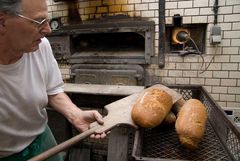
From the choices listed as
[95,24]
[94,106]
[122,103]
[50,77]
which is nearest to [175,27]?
[95,24]

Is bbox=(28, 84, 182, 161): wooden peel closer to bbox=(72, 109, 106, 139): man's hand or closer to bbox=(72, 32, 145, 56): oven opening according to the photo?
bbox=(72, 109, 106, 139): man's hand

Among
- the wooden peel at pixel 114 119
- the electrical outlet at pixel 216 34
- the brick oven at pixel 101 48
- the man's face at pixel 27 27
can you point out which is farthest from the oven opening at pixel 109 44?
the man's face at pixel 27 27

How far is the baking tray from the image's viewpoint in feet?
3.34

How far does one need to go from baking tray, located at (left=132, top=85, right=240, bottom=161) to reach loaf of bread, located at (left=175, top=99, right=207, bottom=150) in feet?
0.16

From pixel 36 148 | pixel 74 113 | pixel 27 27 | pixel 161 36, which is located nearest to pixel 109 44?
pixel 161 36

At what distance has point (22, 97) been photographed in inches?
47.2

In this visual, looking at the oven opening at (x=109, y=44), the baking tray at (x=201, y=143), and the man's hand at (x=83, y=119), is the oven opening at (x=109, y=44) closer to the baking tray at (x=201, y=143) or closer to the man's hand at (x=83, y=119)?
the man's hand at (x=83, y=119)

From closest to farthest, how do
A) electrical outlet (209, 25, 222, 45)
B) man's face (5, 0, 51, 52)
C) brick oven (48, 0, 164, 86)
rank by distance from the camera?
man's face (5, 0, 51, 52) < electrical outlet (209, 25, 222, 45) < brick oven (48, 0, 164, 86)

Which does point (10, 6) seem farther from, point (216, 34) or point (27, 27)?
point (216, 34)

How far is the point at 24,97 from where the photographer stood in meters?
1.20

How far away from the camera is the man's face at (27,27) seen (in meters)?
0.98

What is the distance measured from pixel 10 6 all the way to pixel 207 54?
7.31 feet

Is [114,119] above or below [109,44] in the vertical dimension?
below

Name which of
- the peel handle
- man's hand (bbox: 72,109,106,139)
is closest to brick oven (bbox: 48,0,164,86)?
man's hand (bbox: 72,109,106,139)
